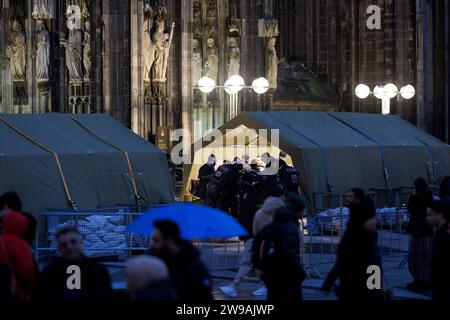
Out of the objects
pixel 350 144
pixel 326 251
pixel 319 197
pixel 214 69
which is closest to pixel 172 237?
pixel 326 251

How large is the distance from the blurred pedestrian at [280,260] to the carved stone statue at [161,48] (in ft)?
73.4

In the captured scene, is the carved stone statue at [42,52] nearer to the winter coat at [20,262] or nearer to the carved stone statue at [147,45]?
the carved stone statue at [147,45]

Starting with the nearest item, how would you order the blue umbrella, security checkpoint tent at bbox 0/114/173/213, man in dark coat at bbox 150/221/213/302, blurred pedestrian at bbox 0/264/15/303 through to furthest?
blurred pedestrian at bbox 0/264/15/303 < man in dark coat at bbox 150/221/213/302 < the blue umbrella < security checkpoint tent at bbox 0/114/173/213

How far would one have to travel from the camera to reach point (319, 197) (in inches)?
1166

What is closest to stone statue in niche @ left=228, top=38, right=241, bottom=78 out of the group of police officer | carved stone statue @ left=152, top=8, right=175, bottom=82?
carved stone statue @ left=152, top=8, right=175, bottom=82

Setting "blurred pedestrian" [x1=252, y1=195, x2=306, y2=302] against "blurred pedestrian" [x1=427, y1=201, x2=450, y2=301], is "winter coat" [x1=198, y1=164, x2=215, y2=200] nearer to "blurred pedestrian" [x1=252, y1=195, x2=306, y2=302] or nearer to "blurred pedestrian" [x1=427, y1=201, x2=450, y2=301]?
"blurred pedestrian" [x1=252, y1=195, x2=306, y2=302]

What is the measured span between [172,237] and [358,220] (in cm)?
358

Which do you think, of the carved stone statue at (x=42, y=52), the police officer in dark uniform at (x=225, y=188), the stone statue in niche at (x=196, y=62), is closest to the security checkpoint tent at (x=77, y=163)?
the police officer in dark uniform at (x=225, y=188)

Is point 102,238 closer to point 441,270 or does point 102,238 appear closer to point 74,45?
point 441,270

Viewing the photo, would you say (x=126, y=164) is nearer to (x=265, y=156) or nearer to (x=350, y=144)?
(x=265, y=156)

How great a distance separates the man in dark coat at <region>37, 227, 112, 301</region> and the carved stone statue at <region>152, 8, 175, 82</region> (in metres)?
25.4

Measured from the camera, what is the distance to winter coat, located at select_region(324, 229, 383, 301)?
520 inches

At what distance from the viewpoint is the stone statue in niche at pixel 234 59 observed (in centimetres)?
3981

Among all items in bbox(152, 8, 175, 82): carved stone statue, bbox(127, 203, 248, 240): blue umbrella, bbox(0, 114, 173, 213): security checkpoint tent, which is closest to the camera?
bbox(127, 203, 248, 240): blue umbrella
